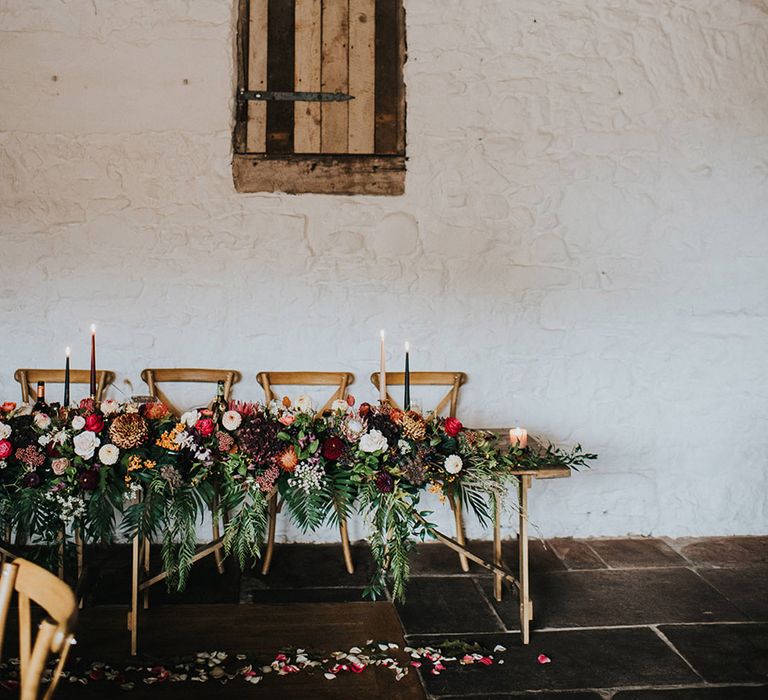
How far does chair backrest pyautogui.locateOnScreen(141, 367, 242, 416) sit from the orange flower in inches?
52.2

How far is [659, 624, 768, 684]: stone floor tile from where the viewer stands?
2406 mm

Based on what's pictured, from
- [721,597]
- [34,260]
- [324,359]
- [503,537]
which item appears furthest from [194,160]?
[721,597]

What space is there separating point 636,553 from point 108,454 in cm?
261

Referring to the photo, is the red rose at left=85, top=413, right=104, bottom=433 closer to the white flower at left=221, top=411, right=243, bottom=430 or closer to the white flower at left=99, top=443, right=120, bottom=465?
the white flower at left=99, top=443, right=120, bottom=465

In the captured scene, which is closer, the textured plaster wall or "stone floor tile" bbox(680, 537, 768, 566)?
"stone floor tile" bbox(680, 537, 768, 566)

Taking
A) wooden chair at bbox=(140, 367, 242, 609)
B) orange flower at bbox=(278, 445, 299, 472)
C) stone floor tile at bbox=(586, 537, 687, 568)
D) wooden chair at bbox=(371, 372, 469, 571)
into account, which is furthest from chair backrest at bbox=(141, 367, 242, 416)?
stone floor tile at bbox=(586, 537, 687, 568)

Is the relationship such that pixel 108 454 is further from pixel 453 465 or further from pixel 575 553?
pixel 575 553

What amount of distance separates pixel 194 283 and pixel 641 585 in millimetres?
2581

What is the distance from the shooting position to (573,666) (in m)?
2.46

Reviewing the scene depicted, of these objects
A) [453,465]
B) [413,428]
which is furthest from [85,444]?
[453,465]

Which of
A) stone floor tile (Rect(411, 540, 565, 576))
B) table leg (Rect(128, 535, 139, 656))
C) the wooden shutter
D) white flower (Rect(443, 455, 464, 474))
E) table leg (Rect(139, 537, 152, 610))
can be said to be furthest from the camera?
the wooden shutter

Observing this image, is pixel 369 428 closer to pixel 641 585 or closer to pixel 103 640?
pixel 103 640

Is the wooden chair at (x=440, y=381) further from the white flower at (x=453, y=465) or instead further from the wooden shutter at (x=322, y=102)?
the white flower at (x=453, y=465)

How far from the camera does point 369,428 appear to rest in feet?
8.01
